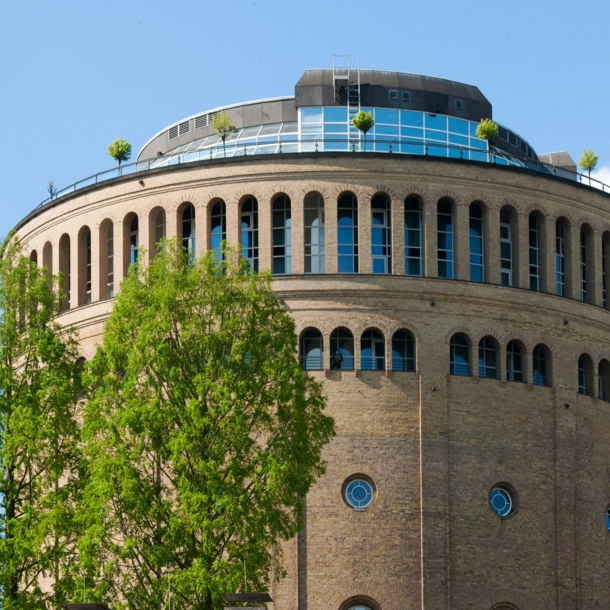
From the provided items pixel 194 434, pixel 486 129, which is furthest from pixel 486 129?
pixel 194 434

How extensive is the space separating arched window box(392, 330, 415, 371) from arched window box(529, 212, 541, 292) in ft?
19.3

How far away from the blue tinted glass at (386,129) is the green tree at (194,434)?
16523 mm

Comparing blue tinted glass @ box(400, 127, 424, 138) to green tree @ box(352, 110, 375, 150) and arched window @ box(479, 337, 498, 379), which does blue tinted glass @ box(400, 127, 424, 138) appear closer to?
green tree @ box(352, 110, 375, 150)

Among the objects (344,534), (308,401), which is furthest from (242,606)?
(344,534)

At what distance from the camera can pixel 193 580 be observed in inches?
1649

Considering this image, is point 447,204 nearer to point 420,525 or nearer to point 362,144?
point 362,144

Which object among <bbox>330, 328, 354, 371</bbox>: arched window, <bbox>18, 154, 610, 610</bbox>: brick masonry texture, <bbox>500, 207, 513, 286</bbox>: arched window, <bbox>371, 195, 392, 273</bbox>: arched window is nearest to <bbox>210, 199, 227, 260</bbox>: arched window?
<bbox>18, 154, 610, 610</bbox>: brick masonry texture

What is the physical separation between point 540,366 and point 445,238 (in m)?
5.86

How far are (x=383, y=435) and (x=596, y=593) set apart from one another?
9.89 m

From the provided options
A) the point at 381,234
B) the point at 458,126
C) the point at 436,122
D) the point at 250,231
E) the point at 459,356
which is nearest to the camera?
the point at 459,356

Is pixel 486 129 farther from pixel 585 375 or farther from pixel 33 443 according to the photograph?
pixel 33 443

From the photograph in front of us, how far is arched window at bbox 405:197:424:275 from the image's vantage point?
56.1m

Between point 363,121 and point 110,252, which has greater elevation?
point 363,121

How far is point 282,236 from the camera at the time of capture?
184 ft
